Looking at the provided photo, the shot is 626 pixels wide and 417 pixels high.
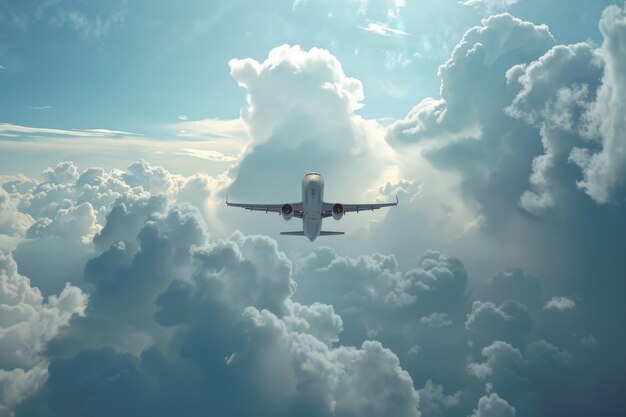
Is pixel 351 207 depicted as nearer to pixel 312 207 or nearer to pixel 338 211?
pixel 338 211

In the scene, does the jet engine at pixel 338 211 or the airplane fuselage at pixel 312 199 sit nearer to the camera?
the airplane fuselage at pixel 312 199

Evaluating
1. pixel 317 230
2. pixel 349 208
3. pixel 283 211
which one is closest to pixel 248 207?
pixel 283 211

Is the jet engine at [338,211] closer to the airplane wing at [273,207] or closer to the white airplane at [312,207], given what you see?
the white airplane at [312,207]

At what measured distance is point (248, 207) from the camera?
81688mm

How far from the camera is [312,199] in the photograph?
213 feet

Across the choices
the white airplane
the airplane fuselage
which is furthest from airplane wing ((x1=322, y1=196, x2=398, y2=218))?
the airplane fuselage

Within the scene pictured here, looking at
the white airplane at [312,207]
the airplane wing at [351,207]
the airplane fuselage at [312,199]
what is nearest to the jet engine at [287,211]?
the white airplane at [312,207]

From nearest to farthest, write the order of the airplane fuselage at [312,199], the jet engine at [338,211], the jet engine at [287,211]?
the airplane fuselage at [312,199]
the jet engine at [338,211]
the jet engine at [287,211]

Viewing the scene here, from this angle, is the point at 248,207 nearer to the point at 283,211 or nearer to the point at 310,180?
the point at 283,211

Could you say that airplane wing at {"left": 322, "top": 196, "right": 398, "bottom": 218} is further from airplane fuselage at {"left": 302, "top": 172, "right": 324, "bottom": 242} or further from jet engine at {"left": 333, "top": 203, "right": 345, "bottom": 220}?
airplane fuselage at {"left": 302, "top": 172, "right": 324, "bottom": 242}

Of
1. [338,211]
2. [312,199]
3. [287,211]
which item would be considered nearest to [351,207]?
[338,211]

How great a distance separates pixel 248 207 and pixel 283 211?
456 inches

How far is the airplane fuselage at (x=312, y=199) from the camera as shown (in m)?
63.1

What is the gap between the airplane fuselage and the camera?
6306 cm
